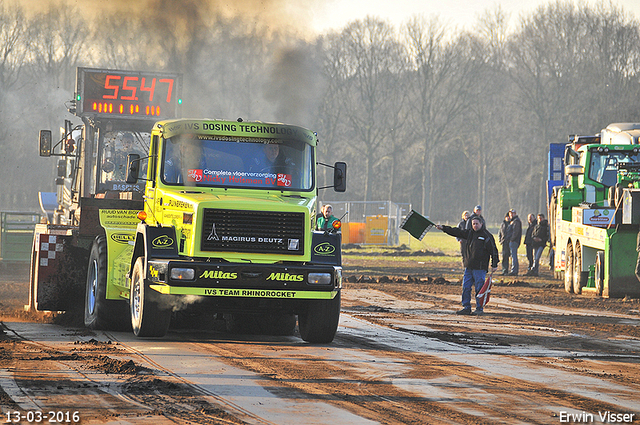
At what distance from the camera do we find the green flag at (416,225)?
1438 centimetres

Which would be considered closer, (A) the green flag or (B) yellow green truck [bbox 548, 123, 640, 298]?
(A) the green flag

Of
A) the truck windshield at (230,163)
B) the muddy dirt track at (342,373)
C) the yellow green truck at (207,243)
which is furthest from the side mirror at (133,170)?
the muddy dirt track at (342,373)

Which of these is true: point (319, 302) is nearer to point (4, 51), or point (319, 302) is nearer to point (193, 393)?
point (193, 393)

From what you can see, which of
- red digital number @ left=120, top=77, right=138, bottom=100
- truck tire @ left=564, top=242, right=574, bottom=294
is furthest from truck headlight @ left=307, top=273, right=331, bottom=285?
truck tire @ left=564, top=242, right=574, bottom=294

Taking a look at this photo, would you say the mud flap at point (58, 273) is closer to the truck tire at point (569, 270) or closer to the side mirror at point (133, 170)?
the side mirror at point (133, 170)

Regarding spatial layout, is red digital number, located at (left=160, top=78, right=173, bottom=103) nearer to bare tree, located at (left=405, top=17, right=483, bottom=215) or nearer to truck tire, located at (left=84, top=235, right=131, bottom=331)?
truck tire, located at (left=84, top=235, right=131, bottom=331)

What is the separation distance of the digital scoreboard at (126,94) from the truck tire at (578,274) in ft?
31.7

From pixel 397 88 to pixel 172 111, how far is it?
43718 millimetres

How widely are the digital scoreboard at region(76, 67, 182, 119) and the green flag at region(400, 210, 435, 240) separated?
5912 millimetres

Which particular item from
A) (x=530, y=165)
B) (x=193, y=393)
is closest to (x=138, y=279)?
(x=193, y=393)

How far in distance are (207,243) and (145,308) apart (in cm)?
120

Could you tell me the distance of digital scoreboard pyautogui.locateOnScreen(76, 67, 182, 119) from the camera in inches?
688

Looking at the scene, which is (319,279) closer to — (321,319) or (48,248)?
(321,319)

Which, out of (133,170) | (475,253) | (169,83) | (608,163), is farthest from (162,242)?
(608,163)
